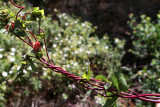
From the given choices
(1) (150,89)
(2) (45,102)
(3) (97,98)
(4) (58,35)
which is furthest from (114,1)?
(2) (45,102)

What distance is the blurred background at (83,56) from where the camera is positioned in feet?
6.44

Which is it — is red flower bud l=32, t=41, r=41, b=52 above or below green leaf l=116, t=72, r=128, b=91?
above

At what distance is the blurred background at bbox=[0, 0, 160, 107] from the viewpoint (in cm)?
196

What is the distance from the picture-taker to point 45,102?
205cm

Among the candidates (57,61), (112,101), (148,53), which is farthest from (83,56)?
(112,101)

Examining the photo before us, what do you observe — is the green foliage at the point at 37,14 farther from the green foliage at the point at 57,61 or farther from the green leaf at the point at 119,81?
the green foliage at the point at 57,61

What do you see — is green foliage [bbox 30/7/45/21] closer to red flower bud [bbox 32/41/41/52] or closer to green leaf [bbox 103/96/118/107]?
red flower bud [bbox 32/41/41/52]

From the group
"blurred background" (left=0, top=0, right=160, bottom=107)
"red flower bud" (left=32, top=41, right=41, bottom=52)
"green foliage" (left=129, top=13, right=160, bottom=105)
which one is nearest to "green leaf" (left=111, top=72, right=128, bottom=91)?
"red flower bud" (left=32, top=41, right=41, bottom=52)

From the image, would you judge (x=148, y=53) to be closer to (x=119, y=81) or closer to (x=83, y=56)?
(x=83, y=56)

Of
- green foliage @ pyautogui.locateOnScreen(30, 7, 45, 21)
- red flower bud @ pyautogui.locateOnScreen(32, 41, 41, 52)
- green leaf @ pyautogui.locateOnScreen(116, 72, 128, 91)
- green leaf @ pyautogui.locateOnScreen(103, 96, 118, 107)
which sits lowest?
green leaf @ pyautogui.locateOnScreen(103, 96, 118, 107)

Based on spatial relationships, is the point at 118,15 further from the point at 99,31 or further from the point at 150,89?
the point at 150,89

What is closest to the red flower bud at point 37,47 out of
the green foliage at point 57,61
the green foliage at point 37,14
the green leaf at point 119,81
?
the green foliage at point 37,14

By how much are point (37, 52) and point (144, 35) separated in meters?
2.17

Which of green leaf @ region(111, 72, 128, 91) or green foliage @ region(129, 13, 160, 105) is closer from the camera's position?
green leaf @ region(111, 72, 128, 91)
